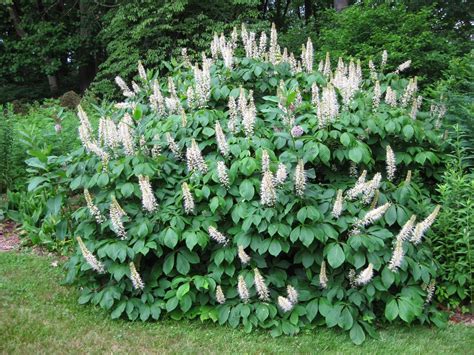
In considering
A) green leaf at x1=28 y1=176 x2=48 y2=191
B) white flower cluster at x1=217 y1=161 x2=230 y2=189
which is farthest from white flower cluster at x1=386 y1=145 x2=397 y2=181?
green leaf at x1=28 y1=176 x2=48 y2=191

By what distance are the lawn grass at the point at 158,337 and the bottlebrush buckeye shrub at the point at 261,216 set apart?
11 cm

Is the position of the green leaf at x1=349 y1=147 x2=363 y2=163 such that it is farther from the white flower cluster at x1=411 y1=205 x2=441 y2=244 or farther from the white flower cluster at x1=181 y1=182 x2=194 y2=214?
the white flower cluster at x1=181 y1=182 x2=194 y2=214

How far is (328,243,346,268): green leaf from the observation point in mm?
3803

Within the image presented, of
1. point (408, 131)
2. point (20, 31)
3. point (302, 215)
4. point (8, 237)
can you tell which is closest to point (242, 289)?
point (302, 215)

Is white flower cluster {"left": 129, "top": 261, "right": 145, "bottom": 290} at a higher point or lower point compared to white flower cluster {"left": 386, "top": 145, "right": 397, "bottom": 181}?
lower

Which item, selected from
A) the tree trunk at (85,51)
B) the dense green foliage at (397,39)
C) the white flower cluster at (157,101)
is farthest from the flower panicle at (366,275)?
the tree trunk at (85,51)

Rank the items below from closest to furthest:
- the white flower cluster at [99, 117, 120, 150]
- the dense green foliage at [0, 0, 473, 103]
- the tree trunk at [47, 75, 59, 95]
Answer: the white flower cluster at [99, 117, 120, 150], the dense green foliage at [0, 0, 473, 103], the tree trunk at [47, 75, 59, 95]

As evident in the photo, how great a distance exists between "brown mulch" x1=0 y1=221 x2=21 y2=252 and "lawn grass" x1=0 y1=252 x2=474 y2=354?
5.38ft

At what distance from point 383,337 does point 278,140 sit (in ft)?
6.25

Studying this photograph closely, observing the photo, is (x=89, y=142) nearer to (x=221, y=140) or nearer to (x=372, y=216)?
(x=221, y=140)

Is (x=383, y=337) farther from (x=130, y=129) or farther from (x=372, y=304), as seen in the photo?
(x=130, y=129)

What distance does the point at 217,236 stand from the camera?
402cm

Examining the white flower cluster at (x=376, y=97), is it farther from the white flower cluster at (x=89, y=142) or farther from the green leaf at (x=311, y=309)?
the white flower cluster at (x=89, y=142)

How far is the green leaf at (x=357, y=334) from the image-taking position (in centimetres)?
380
